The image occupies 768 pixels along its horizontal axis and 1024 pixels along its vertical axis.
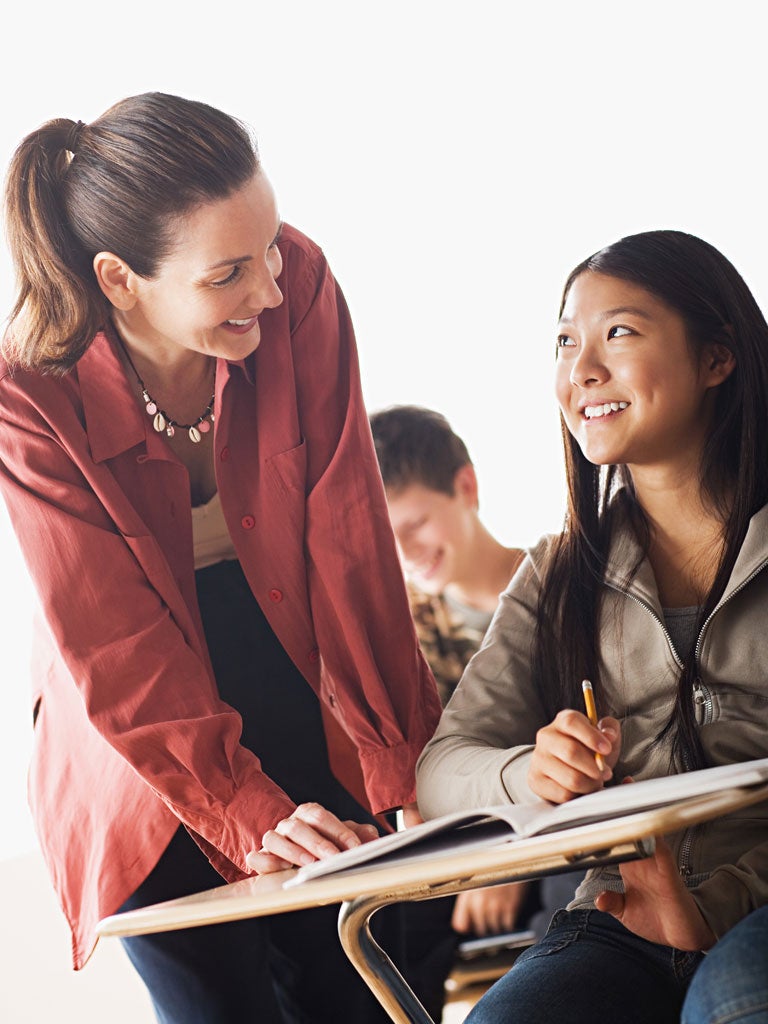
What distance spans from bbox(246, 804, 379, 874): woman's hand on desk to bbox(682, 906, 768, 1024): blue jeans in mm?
333

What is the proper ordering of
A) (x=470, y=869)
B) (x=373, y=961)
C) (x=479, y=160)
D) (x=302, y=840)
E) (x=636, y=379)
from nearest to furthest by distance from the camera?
1. (x=470, y=869)
2. (x=373, y=961)
3. (x=302, y=840)
4. (x=636, y=379)
5. (x=479, y=160)

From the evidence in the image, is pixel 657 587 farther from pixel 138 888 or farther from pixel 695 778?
pixel 138 888

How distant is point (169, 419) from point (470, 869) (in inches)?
28.4

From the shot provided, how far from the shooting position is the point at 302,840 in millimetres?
1039

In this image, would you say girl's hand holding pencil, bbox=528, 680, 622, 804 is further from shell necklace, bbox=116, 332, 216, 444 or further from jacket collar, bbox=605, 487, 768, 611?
shell necklace, bbox=116, 332, 216, 444

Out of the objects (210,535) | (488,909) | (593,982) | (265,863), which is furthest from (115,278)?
(488,909)

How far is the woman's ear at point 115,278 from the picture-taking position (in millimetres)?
1161

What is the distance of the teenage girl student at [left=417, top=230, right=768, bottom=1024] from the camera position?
109cm

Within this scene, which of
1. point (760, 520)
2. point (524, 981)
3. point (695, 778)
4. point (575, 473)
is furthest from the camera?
point (575, 473)

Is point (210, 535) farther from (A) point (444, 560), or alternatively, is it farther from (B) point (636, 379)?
(A) point (444, 560)

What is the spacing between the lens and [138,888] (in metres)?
1.21

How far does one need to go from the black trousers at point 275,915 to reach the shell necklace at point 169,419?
16cm

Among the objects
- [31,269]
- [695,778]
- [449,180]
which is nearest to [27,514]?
[31,269]

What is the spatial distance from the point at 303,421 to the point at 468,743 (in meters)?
0.41
